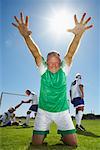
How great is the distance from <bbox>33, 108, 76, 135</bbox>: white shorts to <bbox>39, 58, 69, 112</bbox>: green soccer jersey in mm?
61

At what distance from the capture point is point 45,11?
17.3 feet

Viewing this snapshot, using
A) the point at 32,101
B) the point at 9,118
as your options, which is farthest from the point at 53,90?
the point at 9,118

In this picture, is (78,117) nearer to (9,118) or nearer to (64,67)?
(64,67)

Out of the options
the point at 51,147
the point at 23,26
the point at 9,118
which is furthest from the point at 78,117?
the point at 9,118

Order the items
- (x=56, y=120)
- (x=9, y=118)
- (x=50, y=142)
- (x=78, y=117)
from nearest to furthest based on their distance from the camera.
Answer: (x=56, y=120)
(x=50, y=142)
(x=78, y=117)
(x=9, y=118)

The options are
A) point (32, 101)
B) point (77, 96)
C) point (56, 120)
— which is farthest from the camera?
point (32, 101)

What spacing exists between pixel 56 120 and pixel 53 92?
0.35 m

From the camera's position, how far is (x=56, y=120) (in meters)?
4.24

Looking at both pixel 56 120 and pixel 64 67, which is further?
pixel 64 67

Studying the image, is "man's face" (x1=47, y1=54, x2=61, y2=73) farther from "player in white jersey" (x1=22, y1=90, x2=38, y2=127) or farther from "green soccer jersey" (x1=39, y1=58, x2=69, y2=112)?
"player in white jersey" (x1=22, y1=90, x2=38, y2=127)

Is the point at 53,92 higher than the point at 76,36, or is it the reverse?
the point at 76,36

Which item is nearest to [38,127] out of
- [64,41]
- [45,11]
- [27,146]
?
[27,146]

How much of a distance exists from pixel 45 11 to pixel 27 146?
2.13 metres

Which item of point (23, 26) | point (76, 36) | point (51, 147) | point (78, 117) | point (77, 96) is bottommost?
point (51, 147)
